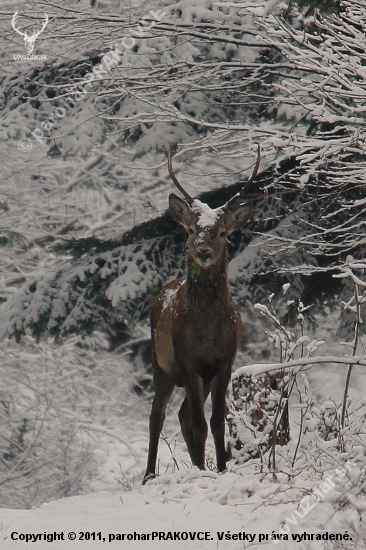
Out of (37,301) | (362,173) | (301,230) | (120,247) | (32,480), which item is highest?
(362,173)

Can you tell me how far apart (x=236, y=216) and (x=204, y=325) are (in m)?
0.96

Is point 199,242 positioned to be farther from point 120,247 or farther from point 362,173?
point 120,247

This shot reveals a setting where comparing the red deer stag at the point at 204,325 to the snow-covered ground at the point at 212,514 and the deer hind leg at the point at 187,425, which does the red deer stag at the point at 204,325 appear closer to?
the deer hind leg at the point at 187,425

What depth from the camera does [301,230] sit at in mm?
10383

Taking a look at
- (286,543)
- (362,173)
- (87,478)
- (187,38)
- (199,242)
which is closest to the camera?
(286,543)

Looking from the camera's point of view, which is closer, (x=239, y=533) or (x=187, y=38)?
(x=239, y=533)

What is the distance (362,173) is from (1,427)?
9.18m

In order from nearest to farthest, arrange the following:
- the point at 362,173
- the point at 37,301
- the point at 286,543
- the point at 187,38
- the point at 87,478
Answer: the point at 286,543
the point at 362,173
the point at 187,38
the point at 37,301
the point at 87,478

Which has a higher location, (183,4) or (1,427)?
(183,4)

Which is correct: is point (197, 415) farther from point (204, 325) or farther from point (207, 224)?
point (207, 224)

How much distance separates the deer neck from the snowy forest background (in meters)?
0.52

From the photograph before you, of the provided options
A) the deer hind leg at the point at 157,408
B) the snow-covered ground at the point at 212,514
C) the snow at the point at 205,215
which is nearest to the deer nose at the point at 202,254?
the snow at the point at 205,215

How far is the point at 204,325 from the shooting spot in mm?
6312

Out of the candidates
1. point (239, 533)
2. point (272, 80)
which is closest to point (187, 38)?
point (272, 80)
